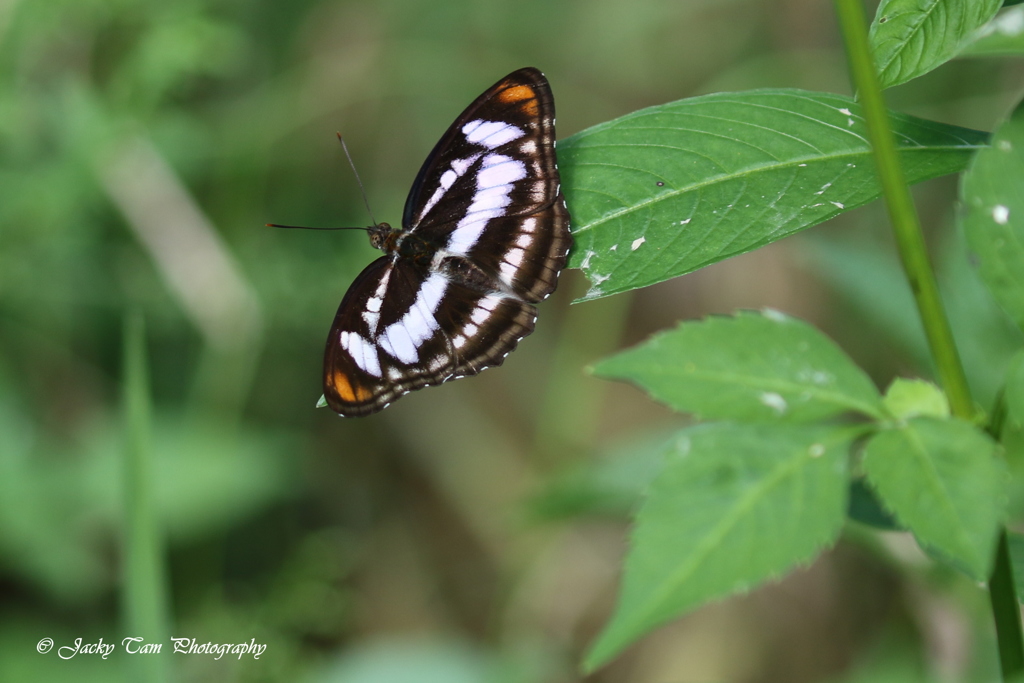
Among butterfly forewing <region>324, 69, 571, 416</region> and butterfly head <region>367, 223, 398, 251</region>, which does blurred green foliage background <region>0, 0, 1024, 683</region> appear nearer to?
butterfly forewing <region>324, 69, 571, 416</region>

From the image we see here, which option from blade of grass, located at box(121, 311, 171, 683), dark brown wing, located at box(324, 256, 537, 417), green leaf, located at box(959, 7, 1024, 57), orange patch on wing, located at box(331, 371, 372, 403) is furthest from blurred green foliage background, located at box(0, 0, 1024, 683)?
green leaf, located at box(959, 7, 1024, 57)

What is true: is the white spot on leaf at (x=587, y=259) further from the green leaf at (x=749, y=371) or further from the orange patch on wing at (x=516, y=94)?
the orange patch on wing at (x=516, y=94)

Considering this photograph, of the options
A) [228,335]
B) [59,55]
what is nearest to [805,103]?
[228,335]

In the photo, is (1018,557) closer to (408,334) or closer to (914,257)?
(914,257)

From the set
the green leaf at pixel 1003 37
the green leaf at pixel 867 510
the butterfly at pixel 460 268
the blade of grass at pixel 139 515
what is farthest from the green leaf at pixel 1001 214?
the blade of grass at pixel 139 515

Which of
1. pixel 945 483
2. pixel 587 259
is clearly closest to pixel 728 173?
pixel 587 259
